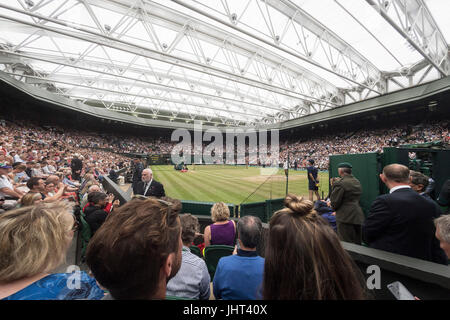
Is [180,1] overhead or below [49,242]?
overhead

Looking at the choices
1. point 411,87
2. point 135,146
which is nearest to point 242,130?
point 135,146

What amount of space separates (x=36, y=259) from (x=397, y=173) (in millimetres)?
3738

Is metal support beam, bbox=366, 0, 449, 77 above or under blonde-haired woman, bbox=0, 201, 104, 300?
above

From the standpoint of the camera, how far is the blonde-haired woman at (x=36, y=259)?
1088 mm

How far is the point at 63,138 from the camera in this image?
92.2ft

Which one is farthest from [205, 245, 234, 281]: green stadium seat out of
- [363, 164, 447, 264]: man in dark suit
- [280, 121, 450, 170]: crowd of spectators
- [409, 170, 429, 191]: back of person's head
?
[280, 121, 450, 170]: crowd of spectators

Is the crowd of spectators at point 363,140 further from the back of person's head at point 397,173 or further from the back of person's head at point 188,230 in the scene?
the back of person's head at point 188,230

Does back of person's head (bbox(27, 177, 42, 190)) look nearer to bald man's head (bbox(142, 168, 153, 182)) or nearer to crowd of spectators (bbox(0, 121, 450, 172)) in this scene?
bald man's head (bbox(142, 168, 153, 182))

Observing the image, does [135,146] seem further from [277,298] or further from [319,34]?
[277,298]

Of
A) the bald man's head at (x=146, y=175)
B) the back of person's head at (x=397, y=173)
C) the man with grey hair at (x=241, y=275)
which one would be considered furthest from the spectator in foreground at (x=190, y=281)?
the bald man's head at (x=146, y=175)

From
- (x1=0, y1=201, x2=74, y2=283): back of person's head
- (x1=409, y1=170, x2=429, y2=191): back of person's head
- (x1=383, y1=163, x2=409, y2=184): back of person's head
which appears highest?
(x1=383, y1=163, x2=409, y2=184): back of person's head

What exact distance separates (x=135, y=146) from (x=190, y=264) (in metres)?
44.7

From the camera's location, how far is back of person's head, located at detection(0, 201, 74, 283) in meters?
1.12

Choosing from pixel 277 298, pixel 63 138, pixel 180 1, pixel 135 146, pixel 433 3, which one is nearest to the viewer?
pixel 277 298
